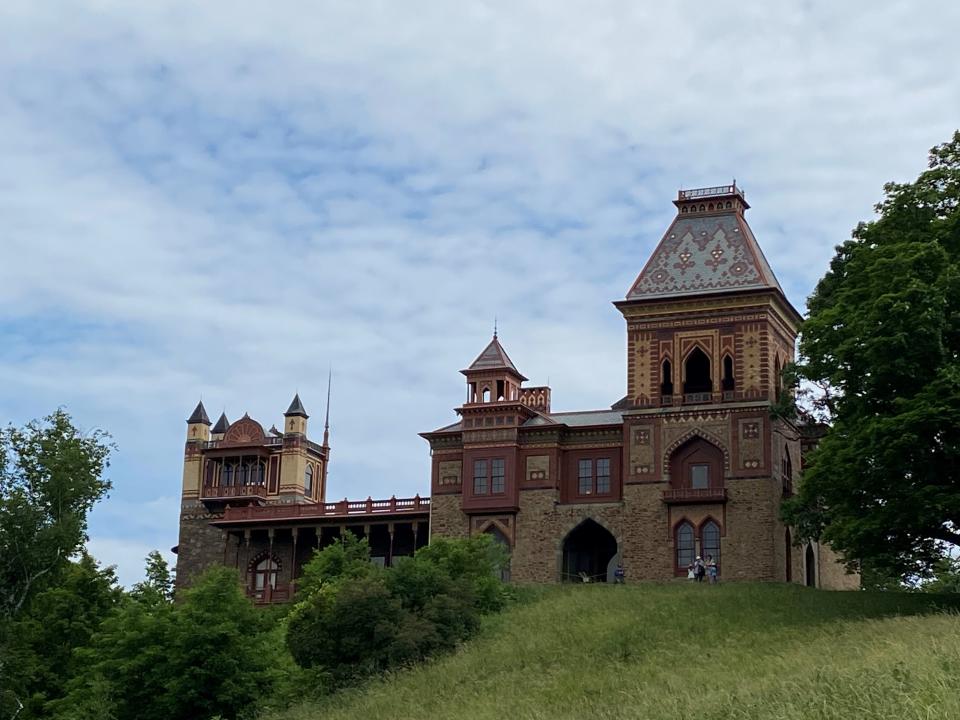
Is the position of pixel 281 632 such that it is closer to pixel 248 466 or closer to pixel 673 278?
pixel 673 278

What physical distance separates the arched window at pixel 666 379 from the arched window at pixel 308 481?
1155 inches

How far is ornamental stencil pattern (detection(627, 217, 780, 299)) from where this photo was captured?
62344 millimetres

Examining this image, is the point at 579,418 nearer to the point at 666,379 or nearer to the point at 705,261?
the point at 666,379

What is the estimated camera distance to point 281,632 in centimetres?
5097

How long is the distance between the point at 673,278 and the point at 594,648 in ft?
83.8

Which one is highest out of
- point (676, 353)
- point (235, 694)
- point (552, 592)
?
point (676, 353)

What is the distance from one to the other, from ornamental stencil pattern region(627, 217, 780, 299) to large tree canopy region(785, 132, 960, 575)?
1449cm

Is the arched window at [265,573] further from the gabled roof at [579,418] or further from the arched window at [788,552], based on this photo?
the arched window at [788,552]

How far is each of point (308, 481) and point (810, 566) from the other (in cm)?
3312

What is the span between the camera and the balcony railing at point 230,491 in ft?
260

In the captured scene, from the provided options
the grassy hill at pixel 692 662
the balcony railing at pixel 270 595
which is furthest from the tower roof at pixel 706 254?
the balcony railing at pixel 270 595

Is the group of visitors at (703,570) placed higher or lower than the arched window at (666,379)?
lower

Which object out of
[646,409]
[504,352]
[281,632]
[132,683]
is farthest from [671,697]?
[504,352]

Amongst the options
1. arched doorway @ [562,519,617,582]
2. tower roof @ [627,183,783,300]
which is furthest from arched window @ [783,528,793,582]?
tower roof @ [627,183,783,300]
